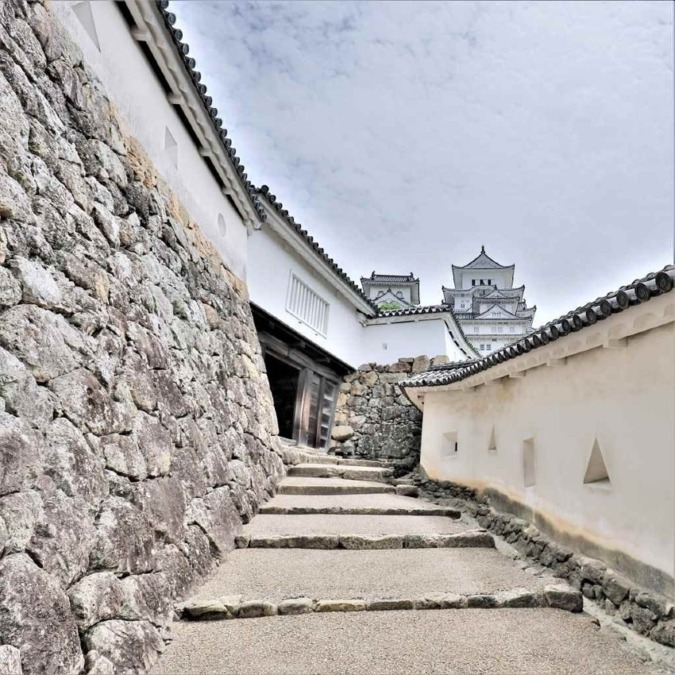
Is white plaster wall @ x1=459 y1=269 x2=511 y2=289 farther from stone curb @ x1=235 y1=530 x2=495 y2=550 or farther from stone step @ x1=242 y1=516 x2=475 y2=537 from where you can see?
stone curb @ x1=235 y1=530 x2=495 y2=550

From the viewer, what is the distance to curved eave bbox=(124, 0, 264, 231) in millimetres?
4477

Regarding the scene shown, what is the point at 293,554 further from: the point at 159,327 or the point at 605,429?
the point at 605,429

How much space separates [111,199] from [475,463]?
567 cm

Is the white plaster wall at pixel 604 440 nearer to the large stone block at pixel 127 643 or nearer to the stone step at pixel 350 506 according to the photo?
the stone step at pixel 350 506

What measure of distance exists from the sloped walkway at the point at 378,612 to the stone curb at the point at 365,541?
0.04 ft

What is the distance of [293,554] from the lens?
450 cm

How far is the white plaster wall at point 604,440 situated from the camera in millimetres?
3045

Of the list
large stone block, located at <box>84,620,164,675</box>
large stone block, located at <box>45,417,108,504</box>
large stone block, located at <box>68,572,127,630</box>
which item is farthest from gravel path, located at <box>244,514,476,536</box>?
large stone block, located at <box>45,417,108,504</box>

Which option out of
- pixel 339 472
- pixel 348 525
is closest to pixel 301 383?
pixel 339 472

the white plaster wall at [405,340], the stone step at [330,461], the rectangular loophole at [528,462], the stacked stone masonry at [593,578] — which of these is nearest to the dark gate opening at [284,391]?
the stone step at [330,461]

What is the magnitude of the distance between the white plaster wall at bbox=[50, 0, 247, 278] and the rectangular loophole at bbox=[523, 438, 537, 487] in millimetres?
5108

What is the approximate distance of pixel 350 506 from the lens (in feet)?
19.7

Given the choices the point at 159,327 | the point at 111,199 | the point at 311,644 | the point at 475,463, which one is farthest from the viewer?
the point at 475,463

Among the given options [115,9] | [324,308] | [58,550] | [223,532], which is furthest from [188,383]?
[324,308]
